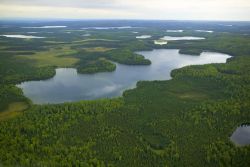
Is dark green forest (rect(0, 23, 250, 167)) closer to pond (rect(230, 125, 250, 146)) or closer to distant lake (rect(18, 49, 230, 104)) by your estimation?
pond (rect(230, 125, 250, 146))

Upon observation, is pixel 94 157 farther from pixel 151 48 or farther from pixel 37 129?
pixel 151 48

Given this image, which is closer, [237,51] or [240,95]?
[240,95]

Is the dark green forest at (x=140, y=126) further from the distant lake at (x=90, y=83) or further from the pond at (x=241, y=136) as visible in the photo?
the distant lake at (x=90, y=83)

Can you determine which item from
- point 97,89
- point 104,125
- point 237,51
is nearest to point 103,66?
point 97,89

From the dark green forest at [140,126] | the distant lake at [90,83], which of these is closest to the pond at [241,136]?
→ the dark green forest at [140,126]

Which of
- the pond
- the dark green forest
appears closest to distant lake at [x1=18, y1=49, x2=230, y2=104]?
the dark green forest
